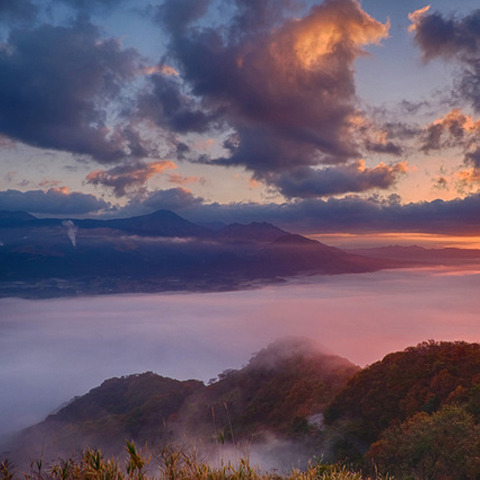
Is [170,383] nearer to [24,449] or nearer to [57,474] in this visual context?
[24,449]

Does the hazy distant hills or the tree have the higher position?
the tree

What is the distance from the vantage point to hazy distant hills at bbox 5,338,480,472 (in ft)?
119

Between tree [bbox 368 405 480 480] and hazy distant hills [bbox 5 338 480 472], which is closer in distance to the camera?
tree [bbox 368 405 480 480]

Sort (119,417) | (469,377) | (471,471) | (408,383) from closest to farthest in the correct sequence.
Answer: (471,471) < (469,377) < (408,383) < (119,417)

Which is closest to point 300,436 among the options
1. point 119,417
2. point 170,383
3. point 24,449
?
point 119,417

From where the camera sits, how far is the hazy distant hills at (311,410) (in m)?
36.4

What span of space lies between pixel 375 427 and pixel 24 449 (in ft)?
538

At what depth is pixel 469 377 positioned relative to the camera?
5241 centimetres

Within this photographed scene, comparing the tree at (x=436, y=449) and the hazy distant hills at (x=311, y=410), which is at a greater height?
the tree at (x=436, y=449)

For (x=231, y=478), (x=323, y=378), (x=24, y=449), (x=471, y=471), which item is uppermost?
(x=231, y=478)

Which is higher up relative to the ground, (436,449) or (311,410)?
(436,449)

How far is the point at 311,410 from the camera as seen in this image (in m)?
80.2

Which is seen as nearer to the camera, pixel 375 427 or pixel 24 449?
pixel 375 427

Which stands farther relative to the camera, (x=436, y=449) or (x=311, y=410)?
(x=311, y=410)
